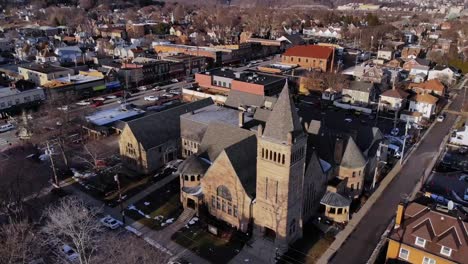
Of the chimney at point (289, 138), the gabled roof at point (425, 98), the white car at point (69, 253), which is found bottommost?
the white car at point (69, 253)

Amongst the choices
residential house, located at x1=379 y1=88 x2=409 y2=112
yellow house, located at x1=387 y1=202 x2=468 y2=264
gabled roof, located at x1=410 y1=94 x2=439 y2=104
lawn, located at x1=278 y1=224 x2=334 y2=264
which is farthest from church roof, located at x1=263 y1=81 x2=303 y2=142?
gabled roof, located at x1=410 y1=94 x2=439 y2=104

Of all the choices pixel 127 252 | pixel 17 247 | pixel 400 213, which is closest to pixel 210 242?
pixel 127 252

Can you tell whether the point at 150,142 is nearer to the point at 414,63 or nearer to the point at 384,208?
the point at 384,208

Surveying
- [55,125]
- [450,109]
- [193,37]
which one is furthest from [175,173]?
[193,37]

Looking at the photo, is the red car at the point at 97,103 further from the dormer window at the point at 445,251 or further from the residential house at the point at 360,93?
the dormer window at the point at 445,251

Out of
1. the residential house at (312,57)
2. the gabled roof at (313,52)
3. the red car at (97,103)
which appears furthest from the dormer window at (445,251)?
the gabled roof at (313,52)

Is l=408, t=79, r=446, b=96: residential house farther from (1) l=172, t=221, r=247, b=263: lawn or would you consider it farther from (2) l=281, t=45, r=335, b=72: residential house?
(1) l=172, t=221, r=247, b=263: lawn
